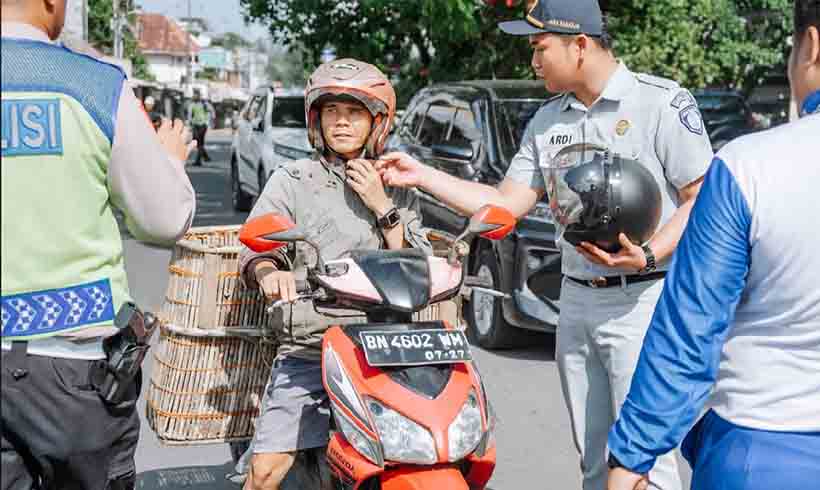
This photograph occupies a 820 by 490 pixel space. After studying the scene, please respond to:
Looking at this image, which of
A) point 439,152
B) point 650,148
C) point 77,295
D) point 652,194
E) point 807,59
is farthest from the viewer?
point 439,152

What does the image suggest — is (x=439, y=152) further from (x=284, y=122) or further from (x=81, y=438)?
(x=284, y=122)

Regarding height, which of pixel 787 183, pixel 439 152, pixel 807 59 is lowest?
pixel 439 152

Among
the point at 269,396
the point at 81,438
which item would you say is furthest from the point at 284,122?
the point at 81,438

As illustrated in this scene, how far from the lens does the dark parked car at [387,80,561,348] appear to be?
7770 millimetres

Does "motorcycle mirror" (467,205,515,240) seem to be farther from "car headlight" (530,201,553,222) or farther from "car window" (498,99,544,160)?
"car window" (498,99,544,160)

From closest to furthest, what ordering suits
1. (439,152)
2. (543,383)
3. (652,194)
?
(652,194) → (543,383) → (439,152)

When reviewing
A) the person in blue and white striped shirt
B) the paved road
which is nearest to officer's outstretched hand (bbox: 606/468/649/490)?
the person in blue and white striped shirt

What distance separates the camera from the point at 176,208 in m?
2.77

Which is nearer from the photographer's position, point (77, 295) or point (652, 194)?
point (77, 295)

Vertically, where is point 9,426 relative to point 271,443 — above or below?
above

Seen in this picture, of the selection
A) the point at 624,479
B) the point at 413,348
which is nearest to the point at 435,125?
the point at 413,348

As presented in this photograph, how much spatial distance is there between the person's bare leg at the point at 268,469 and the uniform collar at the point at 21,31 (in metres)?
1.68

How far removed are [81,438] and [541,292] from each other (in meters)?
5.30

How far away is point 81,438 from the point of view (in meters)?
2.75
